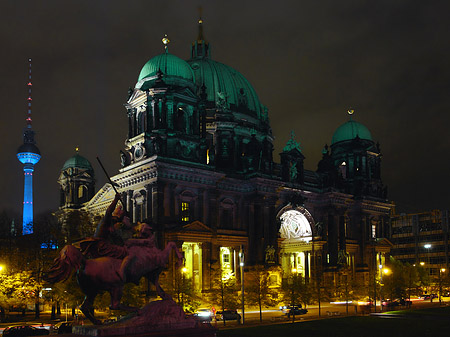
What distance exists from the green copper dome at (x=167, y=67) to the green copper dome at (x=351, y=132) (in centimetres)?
4317

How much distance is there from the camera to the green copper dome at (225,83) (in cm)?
10356

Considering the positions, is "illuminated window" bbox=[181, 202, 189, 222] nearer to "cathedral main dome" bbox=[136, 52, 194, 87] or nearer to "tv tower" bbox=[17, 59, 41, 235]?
"cathedral main dome" bbox=[136, 52, 194, 87]

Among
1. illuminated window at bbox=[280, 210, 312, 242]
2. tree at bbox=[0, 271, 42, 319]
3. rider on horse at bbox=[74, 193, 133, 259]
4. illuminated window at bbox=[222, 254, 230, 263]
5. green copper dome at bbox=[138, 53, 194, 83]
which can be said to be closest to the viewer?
rider on horse at bbox=[74, 193, 133, 259]

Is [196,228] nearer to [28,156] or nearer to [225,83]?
[225,83]

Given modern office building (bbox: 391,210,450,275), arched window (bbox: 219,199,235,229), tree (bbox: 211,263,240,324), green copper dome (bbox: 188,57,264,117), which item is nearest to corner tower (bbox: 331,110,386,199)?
green copper dome (bbox: 188,57,264,117)

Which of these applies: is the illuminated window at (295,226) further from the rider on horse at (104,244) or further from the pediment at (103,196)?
the rider on horse at (104,244)

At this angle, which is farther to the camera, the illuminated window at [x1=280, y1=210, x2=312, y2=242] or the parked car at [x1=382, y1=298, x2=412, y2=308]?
the illuminated window at [x1=280, y1=210, x2=312, y2=242]

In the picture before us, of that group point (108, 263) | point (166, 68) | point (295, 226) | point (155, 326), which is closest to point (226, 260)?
point (295, 226)

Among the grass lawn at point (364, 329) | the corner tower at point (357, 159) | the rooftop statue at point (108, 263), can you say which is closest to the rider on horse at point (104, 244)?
the rooftop statue at point (108, 263)

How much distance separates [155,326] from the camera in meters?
22.9

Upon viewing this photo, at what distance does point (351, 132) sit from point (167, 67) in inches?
1872

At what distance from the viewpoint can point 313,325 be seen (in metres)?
48.1

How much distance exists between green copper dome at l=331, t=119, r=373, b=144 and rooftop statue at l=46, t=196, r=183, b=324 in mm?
96932

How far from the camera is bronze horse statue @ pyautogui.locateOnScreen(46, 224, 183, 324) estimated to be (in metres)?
22.6
